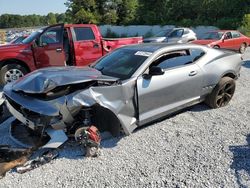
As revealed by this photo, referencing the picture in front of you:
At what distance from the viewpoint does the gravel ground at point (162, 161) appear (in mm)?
3711

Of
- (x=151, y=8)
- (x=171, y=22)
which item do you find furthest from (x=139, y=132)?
(x=151, y=8)

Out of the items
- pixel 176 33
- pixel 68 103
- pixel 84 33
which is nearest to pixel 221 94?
pixel 68 103

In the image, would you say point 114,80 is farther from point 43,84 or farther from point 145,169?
point 145,169

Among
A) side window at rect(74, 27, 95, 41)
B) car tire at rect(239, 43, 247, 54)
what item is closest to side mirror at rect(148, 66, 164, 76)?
side window at rect(74, 27, 95, 41)

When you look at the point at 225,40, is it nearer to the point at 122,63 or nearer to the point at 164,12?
the point at 122,63

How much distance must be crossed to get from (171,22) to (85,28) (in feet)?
80.0

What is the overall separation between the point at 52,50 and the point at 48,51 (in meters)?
0.11

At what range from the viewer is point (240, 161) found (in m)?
4.11

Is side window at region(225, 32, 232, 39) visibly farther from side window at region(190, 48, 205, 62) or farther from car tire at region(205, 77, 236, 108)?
side window at region(190, 48, 205, 62)

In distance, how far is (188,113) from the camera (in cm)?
594

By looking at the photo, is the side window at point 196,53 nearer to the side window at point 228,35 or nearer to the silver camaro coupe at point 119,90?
the silver camaro coupe at point 119,90

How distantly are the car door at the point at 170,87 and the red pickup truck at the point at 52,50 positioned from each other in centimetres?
414

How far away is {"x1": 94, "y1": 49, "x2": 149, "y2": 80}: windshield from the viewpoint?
4.95 meters

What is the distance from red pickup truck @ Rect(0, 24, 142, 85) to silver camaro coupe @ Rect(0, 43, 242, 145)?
3372mm
